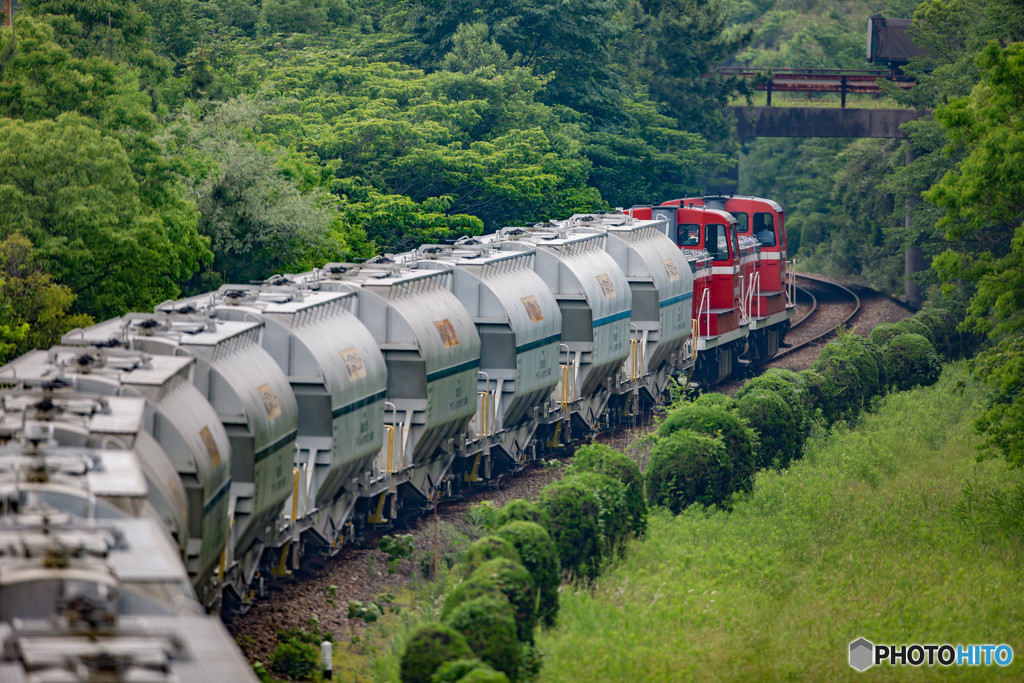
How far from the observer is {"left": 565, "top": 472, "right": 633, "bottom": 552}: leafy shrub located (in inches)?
837

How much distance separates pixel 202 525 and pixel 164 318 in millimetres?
4226

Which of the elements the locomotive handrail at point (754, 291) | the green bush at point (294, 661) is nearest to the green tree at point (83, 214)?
the green bush at point (294, 661)

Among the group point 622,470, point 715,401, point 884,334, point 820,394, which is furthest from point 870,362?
point 622,470

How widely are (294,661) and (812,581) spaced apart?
8.19 m

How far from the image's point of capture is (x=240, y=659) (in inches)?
364

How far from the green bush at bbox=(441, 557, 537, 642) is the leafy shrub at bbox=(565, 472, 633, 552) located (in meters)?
4.31

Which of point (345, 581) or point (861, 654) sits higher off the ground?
point (861, 654)

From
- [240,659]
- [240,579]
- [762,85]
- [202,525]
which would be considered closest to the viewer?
[240,659]

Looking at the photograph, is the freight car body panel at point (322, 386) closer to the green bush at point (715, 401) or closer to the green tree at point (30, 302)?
the green tree at point (30, 302)

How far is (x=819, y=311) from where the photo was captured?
5541cm

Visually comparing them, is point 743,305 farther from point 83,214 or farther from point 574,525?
point 574,525

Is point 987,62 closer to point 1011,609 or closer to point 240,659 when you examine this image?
point 1011,609

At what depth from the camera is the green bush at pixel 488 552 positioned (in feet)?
56.7

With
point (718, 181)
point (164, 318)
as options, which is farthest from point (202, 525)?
point (718, 181)
